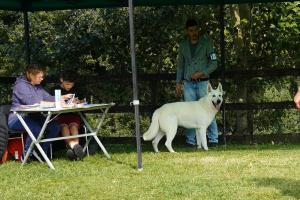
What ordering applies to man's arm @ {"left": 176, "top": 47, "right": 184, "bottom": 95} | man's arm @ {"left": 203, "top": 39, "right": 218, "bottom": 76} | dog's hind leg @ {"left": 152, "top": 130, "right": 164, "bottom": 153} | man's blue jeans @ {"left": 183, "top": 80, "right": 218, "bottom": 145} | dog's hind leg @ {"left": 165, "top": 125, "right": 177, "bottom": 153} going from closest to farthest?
dog's hind leg @ {"left": 165, "top": 125, "right": 177, "bottom": 153} < dog's hind leg @ {"left": 152, "top": 130, "right": 164, "bottom": 153} < man's arm @ {"left": 203, "top": 39, "right": 218, "bottom": 76} < man's blue jeans @ {"left": 183, "top": 80, "right": 218, "bottom": 145} < man's arm @ {"left": 176, "top": 47, "right": 184, "bottom": 95}

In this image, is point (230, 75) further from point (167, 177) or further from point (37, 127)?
point (167, 177)

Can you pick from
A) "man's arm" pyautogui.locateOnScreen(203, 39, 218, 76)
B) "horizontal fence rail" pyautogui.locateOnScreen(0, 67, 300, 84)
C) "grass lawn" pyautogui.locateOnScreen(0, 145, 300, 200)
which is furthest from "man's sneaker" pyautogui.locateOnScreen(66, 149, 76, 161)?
"man's arm" pyautogui.locateOnScreen(203, 39, 218, 76)

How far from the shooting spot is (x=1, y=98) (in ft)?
35.5

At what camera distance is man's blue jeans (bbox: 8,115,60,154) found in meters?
7.87

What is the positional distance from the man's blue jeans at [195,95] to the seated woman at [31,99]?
2.32 metres

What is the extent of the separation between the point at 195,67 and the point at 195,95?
46cm

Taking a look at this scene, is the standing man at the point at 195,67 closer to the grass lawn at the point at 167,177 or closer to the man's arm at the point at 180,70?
the man's arm at the point at 180,70

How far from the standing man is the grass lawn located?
3.13 feet

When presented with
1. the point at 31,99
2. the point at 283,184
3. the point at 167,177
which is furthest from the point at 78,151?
the point at 283,184

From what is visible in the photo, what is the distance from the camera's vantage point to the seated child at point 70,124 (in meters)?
7.98

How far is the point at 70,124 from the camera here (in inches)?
328

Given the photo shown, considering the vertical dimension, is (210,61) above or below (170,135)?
above

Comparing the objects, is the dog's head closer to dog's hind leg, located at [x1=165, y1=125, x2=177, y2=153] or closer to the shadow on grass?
dog's hind leg, located at [x1=165, y1=125, x2=177, y2=153]

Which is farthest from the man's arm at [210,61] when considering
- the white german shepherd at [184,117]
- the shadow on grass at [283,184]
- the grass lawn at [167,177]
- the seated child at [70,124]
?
the shadow on grass at [283,184]
